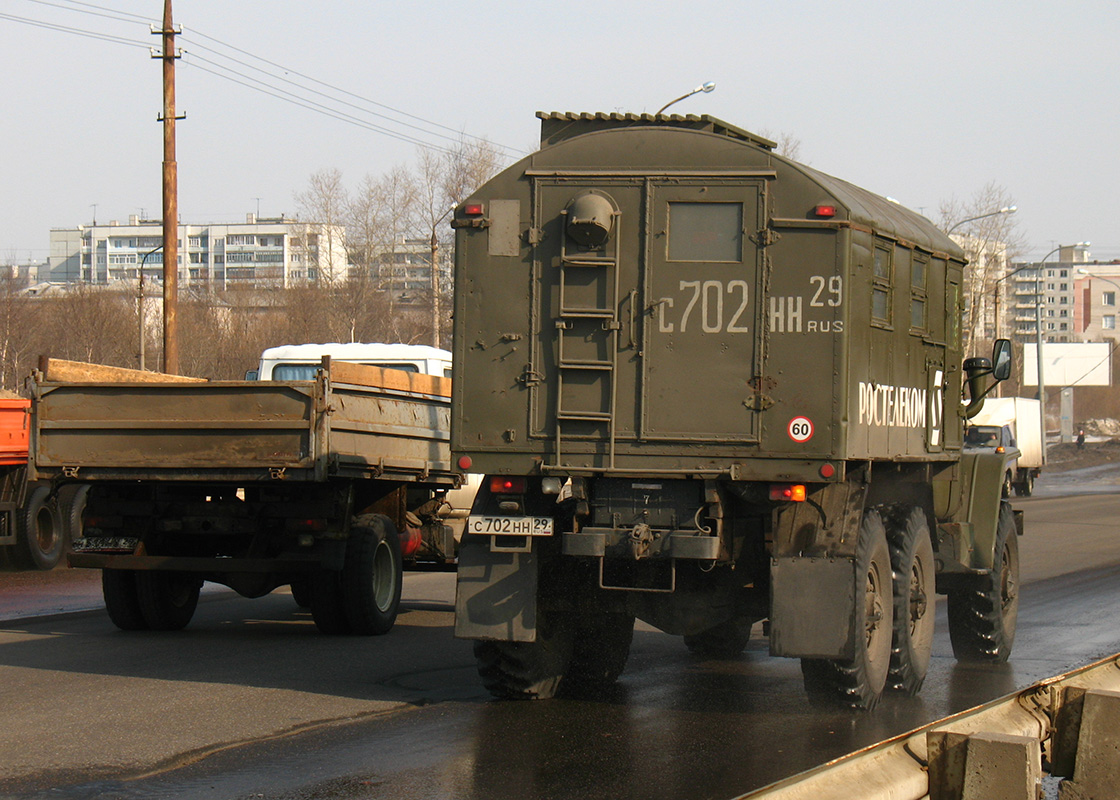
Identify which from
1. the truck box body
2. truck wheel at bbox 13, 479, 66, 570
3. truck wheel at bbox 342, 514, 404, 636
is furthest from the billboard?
the truck box body

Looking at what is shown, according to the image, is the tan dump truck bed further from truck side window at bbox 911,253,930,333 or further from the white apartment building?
the white apartment building

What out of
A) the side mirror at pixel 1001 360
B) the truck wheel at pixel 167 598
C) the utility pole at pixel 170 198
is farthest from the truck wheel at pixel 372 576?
the utility pole at pixel 170 198

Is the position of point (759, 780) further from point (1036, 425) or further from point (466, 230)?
A: point (1036, 425)

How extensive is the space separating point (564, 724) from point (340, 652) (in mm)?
3263

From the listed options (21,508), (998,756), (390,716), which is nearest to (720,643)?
(390,716)

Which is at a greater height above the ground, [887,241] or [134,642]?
[887,241]

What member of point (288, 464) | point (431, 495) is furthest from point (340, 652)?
point (431, 495)

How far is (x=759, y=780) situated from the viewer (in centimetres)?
637

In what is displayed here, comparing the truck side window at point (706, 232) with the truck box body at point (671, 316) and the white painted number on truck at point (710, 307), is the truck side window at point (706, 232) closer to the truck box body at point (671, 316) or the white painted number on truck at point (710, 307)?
the truck box body at point (671, 316)

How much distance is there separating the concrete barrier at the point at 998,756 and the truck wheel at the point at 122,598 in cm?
804

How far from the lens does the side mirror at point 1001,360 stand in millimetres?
9977

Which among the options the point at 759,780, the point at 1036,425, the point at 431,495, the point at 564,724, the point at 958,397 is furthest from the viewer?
the point at 1036,425

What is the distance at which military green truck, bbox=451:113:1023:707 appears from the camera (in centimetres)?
750

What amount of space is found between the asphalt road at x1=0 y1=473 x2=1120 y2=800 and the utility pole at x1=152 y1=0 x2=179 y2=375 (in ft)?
39.4
